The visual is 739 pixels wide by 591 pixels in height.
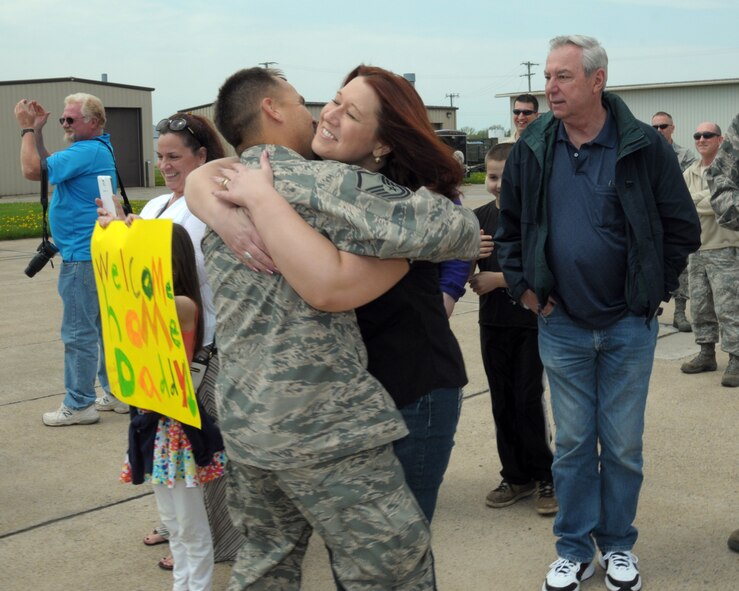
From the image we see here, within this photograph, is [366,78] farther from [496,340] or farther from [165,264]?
[496,340]

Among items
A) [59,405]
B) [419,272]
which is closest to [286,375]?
[419,272]

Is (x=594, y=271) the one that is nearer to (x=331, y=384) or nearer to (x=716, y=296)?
(x=331, y=384)

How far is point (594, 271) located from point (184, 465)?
1636 mm

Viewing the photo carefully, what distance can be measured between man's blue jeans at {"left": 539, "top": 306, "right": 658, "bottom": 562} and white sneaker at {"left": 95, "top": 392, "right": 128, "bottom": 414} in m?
3.48

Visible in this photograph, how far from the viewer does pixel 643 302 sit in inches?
135

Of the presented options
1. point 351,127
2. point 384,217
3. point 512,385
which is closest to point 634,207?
point 512,385

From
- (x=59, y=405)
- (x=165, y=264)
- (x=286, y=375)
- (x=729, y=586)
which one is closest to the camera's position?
(x=286, y=375)

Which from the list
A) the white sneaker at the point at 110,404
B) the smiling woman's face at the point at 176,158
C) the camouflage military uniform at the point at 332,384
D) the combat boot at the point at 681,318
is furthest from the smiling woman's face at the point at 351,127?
the combat boot at the point at 681,318

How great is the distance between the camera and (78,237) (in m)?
5.99

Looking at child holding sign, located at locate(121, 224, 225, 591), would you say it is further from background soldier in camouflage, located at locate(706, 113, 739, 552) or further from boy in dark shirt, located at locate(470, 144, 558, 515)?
background soldier in camouflage, located at locate(706, 113, 739, 552)

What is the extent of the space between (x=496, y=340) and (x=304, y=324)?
240 cm

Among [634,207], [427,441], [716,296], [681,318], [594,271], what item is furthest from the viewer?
[681,318]

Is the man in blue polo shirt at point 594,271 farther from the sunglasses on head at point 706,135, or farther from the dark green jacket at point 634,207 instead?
the sunglasses on head at point 706,135

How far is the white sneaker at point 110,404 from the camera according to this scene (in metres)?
6.30
